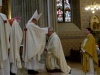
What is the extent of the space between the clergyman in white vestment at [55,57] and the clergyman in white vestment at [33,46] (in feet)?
1.21

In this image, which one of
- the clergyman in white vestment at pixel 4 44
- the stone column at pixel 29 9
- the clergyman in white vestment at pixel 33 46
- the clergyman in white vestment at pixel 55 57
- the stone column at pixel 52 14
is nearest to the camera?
the clergyman in white vestment at pixel 4 44

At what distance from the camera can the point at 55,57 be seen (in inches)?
344

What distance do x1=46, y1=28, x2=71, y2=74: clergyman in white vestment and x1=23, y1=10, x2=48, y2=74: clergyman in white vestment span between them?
0.37m

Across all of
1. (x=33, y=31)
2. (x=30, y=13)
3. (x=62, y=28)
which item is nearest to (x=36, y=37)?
(x=33, y=31)

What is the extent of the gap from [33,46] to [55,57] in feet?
3.61

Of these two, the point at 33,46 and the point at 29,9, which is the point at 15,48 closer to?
the point at 33,46

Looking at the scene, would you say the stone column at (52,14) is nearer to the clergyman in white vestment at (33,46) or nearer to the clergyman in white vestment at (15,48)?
the clergyman in white vestment at (33,46)

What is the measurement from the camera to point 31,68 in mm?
8133

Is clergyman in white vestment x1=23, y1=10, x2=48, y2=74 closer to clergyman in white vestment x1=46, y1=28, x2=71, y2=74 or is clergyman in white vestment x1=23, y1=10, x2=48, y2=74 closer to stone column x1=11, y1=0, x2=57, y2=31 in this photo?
clergyman in white vestment x1=46, y1=28, x2=71, y2=74

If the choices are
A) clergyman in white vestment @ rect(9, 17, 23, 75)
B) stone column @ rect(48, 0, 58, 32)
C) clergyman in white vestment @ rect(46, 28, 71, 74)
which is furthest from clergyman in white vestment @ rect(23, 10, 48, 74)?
stone column @ rect(48, 0, 58, 32)

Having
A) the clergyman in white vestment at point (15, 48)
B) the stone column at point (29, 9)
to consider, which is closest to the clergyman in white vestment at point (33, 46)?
the clergyman in white vestment at point (15, 48)

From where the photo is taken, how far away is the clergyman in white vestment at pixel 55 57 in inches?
335

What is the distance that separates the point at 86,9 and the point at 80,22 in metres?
1.10

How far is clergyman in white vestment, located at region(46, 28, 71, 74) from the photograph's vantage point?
8.50 metres
